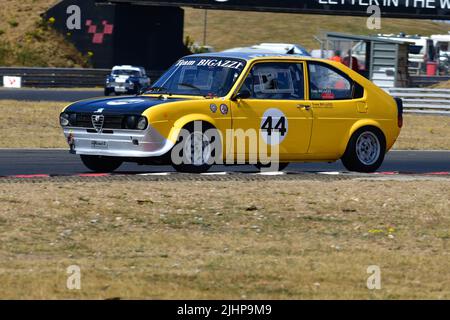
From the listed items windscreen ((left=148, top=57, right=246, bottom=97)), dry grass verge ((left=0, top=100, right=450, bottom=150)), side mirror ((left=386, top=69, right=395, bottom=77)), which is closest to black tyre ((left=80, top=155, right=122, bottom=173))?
windscreen ((left=148, top=57, right=246, bottom=97))

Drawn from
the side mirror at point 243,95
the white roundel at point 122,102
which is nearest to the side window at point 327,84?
the side mirror at point 243,95

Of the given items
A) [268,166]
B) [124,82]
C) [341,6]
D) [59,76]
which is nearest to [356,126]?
[268,166]

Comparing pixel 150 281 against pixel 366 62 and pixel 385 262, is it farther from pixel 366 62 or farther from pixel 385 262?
pixel 366 62

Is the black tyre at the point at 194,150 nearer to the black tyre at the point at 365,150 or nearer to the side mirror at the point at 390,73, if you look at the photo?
the black tyre at the point at 365,150

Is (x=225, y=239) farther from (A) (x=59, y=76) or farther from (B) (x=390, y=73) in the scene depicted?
(A) (x=59, y=76)

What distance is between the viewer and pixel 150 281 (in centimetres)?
813

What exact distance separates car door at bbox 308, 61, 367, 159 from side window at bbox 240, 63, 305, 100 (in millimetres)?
180

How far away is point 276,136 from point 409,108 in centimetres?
1989

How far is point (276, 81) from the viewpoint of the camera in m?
14.2

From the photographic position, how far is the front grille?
1319 centimetres

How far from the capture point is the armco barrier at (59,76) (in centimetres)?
4553

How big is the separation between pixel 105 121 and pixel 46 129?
10074 millimetres

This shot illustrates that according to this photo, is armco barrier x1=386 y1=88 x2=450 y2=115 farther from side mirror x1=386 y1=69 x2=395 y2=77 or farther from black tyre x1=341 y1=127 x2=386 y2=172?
black tyre x1=341 y1=127 x2=386 y2=172

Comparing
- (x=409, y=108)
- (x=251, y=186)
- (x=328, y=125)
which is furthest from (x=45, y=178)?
(x=409, y=108)
